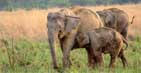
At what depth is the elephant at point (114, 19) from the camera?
14.7 metres

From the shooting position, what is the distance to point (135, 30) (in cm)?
2078

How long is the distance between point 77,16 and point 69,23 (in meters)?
0.42

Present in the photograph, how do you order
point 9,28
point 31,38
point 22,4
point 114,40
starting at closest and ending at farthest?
point 114,40 → point 31,38 → point 9,28 → point 22,4

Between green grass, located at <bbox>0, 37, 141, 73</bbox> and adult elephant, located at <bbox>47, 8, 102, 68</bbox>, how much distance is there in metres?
0.45

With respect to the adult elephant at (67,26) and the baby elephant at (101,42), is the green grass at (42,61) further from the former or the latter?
the adult elephant at (67,26)

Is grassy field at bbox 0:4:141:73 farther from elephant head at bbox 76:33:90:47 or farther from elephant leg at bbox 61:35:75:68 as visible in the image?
elephant head at bbox 76:33:90:47

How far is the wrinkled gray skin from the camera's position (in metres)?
14.7

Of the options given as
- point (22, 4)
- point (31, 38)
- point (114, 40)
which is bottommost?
point (22, 4)

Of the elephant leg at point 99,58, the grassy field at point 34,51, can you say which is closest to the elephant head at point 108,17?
the grassy field at point 34,51

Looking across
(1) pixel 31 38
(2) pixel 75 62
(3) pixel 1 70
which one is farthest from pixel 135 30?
(3) pixel 1 70

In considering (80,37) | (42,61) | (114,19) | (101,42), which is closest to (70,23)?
(80,37)

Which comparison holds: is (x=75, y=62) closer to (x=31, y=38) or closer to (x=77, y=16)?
(x=77, y=16)

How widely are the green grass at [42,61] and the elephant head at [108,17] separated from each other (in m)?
0.93

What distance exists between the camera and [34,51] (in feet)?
48.9
